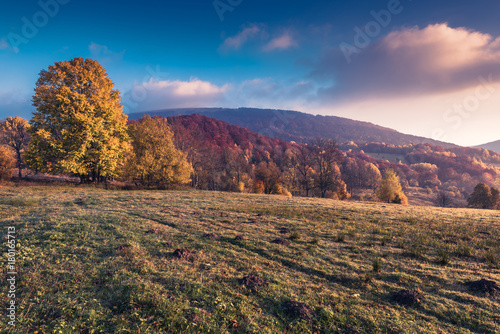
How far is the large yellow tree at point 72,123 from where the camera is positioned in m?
26.0

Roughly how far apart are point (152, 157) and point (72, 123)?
37.1ft

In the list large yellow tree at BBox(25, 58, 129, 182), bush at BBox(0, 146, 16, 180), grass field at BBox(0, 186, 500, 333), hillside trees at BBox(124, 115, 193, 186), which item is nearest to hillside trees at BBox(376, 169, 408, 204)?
grass field at BBox(0, 186, 500, 333)

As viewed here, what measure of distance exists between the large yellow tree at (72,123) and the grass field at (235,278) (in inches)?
577

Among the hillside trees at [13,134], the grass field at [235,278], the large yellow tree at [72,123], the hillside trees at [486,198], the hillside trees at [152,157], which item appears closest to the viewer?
the grass field at [235,278]

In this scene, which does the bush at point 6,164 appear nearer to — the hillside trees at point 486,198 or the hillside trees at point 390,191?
the hillside trees at point 390,191

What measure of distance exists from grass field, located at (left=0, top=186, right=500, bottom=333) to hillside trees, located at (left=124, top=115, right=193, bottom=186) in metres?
20.7

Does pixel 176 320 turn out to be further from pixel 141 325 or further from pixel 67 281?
pixel 67 281

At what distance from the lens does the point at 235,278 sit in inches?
291

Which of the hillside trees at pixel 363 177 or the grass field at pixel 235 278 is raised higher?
the grass field at pixel 235 278

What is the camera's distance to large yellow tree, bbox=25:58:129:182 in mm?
26016

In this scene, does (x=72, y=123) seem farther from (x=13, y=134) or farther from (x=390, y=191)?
(x=390, y=191)

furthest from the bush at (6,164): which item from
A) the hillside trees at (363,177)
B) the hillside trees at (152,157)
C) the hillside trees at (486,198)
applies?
the hillside trees at (363,177)

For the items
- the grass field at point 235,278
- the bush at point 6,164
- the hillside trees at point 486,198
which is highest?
the bush at point 6,164

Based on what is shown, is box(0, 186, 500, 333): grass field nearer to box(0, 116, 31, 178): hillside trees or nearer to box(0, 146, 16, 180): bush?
box(0, 146, 16, 180): bush
